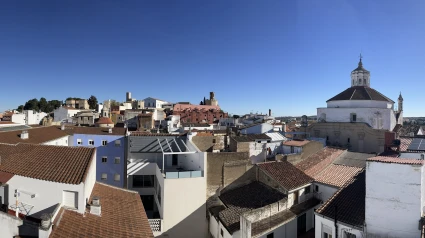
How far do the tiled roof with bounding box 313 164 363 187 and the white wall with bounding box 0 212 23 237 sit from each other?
1868cm

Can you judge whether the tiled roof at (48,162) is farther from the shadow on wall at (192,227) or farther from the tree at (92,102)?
the tree at (92,102)

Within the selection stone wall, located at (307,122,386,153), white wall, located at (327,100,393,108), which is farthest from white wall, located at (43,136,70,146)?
white wall, located at (327,100,393,108)

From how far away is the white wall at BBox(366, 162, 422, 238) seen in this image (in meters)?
11.1

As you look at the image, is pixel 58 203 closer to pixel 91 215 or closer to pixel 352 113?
pixel 91 215

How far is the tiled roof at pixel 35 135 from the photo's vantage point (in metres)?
19.9

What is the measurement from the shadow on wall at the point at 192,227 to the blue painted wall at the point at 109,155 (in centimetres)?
761

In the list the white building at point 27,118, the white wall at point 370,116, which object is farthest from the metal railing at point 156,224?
the white building at point 27,118

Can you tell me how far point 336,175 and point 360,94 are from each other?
2527 cm

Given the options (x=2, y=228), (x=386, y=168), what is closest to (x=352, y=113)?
(x=386, y=168)

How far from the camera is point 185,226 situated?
→ 19891 millimetres

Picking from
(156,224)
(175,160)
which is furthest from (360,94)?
(156,224)

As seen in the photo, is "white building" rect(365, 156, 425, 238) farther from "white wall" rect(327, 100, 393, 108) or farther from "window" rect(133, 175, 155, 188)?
"white wall" rect(327, 100, 393, 108)

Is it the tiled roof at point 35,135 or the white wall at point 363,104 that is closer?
the tiled roof at point 35,135

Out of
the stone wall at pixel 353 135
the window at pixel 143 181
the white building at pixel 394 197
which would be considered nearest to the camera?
the white building at pixel 394 197
